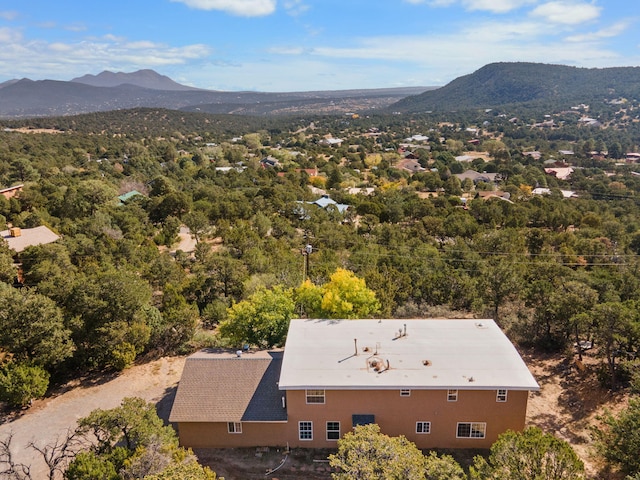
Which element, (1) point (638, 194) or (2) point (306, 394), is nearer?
(2) point (306, 394)

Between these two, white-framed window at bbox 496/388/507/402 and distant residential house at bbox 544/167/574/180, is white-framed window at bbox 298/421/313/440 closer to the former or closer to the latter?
white-framed window at bbox 496/388/507/402

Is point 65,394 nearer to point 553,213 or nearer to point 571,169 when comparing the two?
point 553,213

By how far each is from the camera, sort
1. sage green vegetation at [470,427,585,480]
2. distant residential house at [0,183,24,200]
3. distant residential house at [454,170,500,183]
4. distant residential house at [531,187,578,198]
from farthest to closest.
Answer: distant residential house at [454,170,500,183] → distant residential house at [531,187,578,198] → distant residential house at [0,183,24,200] → sage green vegetation at [470,427,585,480]

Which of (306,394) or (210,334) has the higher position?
(306,394)

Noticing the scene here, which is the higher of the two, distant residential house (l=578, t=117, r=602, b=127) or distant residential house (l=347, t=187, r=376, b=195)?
distant residential house (l=578, t=117, r=602, b=127)

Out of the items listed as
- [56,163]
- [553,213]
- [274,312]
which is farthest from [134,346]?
[56,163]

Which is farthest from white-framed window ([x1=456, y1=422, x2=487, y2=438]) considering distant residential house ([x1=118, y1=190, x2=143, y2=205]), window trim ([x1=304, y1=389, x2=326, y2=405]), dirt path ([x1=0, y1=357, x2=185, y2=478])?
distant residential house ([x1=118, y1=190, x2=143, y2=205])

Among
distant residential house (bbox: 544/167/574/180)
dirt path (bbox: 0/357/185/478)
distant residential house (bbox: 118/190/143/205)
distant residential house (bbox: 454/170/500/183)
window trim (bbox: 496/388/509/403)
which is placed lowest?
distant residential house (bbox: 544/167/574/180)

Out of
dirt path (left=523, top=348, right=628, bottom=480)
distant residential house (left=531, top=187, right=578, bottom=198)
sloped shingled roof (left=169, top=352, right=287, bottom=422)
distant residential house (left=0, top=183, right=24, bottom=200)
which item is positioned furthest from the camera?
distant residential house (left=531, top=187, right=578, bottom=198)

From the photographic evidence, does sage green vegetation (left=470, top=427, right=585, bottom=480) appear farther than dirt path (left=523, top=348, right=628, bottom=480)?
No
